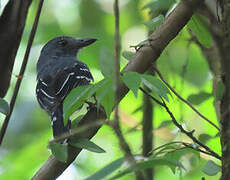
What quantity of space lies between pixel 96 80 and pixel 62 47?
67cm

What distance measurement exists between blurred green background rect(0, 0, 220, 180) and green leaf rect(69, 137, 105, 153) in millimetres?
1736

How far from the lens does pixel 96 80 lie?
166 inches

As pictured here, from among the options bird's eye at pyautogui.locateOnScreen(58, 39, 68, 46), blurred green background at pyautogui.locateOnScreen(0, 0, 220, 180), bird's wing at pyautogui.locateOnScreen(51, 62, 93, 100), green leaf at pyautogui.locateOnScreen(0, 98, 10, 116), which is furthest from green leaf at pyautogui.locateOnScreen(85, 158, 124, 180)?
bird's eye at pyautogui.locateOnScreen(58, 39, 68, 46)

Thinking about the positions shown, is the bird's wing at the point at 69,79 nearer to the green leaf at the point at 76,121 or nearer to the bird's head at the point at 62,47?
the green leaf at the point at 76,121

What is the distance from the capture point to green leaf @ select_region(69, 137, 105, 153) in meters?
1.82

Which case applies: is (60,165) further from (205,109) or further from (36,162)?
(36,162)

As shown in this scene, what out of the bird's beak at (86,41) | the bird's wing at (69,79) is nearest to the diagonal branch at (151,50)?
the bird's wing at (69,79)

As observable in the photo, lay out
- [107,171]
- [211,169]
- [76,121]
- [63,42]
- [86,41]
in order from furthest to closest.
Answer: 1. [63,42]
2. [86,41]
3. [76,121]
4. [211,169]
5. [107,171]

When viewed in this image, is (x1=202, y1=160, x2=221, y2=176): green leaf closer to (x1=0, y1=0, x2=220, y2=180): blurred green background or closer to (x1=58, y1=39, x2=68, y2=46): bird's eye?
(x1=0, y1=0, x2=220, y2=180): blurred green background

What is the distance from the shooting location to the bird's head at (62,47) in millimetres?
4474

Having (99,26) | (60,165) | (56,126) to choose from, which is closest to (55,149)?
(60,165)

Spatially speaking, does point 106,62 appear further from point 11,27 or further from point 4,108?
point 11,27

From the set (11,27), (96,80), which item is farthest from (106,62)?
(96,80)

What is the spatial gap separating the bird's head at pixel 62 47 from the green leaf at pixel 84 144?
2.57m
